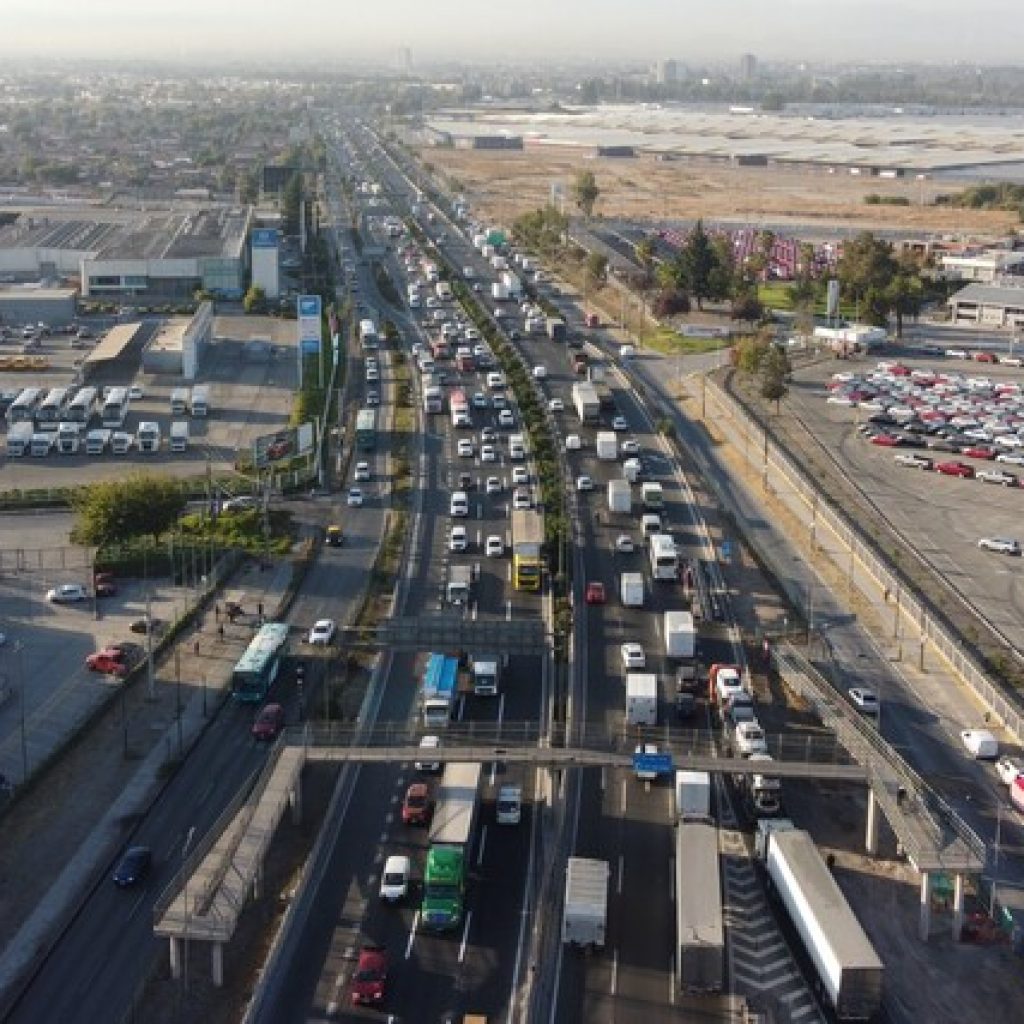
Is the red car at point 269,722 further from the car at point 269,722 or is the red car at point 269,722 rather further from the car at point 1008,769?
the car at point 1008,769

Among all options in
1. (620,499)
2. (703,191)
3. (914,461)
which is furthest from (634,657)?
(703,191)

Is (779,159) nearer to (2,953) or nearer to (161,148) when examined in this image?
(161,148)

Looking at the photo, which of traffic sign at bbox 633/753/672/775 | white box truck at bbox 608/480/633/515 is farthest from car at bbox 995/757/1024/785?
white box truck at bbox 608/480/633/515

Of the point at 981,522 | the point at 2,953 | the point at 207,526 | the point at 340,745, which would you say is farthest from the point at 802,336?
the point at 2,953

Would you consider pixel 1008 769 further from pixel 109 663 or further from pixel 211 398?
pixel 211 398

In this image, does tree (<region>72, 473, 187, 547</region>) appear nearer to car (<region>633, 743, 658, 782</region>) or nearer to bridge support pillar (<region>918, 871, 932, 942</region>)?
car (<region>633, 743, 658, 782</region>)

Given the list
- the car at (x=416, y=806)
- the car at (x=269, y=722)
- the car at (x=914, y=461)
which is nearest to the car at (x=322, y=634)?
the car at (x=269, y=722)

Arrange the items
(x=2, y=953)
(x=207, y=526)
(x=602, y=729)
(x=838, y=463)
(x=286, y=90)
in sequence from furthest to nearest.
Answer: (x=286, y=90)
(x=838, y=463)
(x=207, y=526)
(x=602, y=729)
(x=2, y=953)
